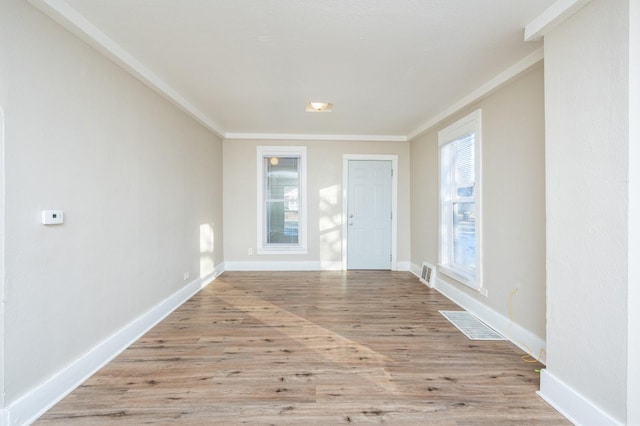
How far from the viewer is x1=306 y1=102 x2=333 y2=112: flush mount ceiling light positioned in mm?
3517

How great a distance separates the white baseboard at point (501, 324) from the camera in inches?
88.7

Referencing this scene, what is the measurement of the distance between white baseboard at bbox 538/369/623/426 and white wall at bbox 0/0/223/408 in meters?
3.13

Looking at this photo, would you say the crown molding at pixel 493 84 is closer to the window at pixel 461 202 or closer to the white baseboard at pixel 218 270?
the window at pixel 461 202

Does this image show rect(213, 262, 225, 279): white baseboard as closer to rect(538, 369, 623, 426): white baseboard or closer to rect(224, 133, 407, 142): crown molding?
rect(224, 133, 407, 142): crown molding

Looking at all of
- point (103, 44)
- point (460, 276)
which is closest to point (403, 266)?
point (460, 276)

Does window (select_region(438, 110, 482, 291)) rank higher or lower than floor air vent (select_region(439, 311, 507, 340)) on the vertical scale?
higher

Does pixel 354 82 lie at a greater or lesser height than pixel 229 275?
greater

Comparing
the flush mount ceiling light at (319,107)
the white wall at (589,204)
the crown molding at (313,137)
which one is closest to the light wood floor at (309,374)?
the white wall at (589,204)

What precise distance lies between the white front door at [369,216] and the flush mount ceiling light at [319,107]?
1640mm

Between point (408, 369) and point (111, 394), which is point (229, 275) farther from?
point (408, 369)

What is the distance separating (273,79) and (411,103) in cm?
174

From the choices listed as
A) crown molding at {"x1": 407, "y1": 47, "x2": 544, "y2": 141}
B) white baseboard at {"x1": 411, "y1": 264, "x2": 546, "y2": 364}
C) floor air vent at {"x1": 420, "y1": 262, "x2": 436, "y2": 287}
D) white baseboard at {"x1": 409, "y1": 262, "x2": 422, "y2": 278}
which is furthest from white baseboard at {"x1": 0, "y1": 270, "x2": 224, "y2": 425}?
crown molding at {"x1": 407, "y1": 47, "x2": 544, "y2": 141}

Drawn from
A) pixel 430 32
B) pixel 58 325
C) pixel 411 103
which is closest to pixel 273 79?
pixel 430 32

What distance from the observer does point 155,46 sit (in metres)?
2.19
